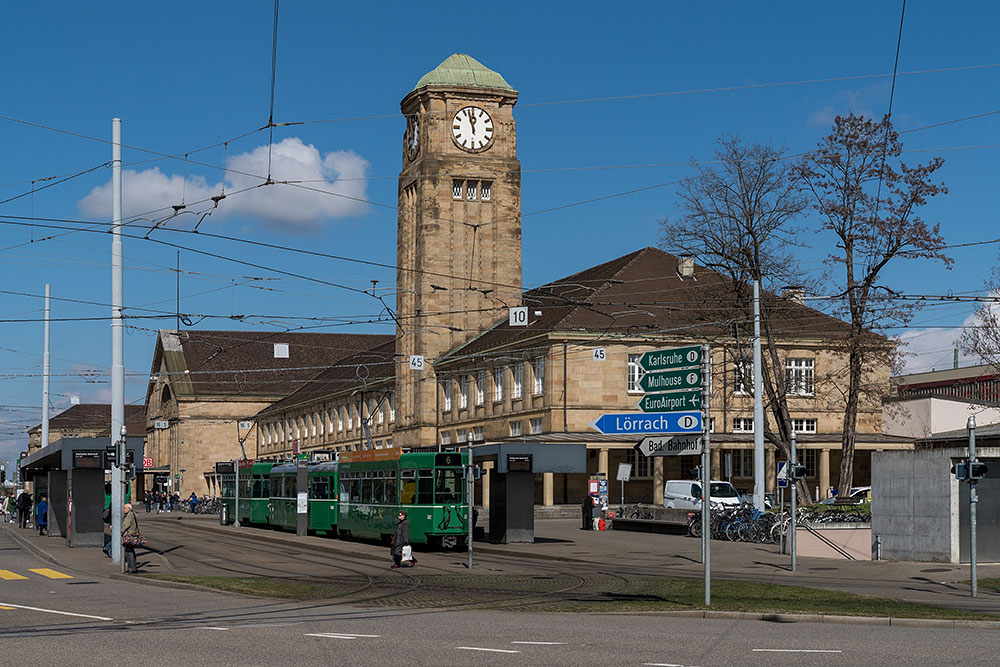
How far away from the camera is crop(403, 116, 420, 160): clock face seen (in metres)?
79.9

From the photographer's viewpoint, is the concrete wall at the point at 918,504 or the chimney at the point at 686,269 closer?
the concrete wall at the point at 918,504

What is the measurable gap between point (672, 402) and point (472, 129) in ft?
200

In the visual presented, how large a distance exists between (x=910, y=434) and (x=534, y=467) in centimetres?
4145

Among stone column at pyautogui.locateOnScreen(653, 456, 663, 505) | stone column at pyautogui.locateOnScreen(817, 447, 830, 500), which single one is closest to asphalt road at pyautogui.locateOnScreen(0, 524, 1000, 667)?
stone column at pyautogui.locateOnScreen(653, 456, 663, 505)

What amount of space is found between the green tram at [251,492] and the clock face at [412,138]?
2625 cm

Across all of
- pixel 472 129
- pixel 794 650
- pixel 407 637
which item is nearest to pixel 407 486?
pixel 407 637

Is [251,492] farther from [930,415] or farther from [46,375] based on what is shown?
[930,415]

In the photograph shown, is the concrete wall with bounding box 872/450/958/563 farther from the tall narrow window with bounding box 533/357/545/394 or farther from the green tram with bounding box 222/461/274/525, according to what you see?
the tall narrow window with bounding box 533/357/545/394

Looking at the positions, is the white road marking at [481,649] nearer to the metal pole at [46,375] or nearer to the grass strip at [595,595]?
the grass strip at [595,595]

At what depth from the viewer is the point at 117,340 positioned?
102 ft

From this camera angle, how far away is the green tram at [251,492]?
55094 mm

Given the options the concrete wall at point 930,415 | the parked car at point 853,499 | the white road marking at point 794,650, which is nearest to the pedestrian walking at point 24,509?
the parked car at point 853,499

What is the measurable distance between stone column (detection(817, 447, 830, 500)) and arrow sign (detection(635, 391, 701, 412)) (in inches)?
2007

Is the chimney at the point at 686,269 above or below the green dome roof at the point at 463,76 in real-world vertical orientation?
below
